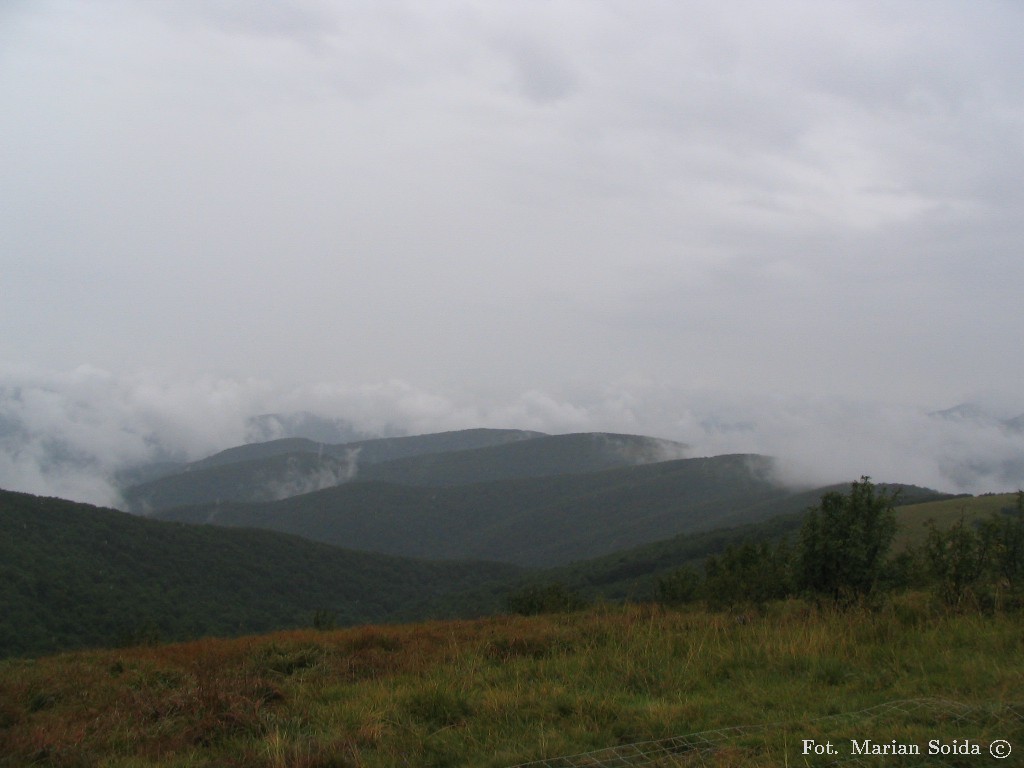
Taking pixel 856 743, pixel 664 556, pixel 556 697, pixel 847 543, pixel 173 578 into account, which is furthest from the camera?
pixel 664 556

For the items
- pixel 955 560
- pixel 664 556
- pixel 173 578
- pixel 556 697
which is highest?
pixel 955 560

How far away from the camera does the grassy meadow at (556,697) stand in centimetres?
519

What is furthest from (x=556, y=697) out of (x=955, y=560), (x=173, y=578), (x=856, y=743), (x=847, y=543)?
(x=173, y=578)

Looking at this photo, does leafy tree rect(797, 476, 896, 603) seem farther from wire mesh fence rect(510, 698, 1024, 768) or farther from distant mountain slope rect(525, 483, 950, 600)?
distant mountain slope rect(525, 483, 950, 600)

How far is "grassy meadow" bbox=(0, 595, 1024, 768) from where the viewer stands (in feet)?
17.0

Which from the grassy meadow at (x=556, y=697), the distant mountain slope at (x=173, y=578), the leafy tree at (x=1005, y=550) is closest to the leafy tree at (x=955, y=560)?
the leafy tree at (x=1005, y=550)

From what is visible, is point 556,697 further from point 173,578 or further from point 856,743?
point 173,578

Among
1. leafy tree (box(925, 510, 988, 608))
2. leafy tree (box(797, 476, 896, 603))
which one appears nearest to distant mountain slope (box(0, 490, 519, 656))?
leafy tree (box(797, 476, 896, 603))

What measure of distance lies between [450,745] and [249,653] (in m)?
5.59

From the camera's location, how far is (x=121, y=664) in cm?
1034

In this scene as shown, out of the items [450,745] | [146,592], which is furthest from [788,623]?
[146,592]

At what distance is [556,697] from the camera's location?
636cm

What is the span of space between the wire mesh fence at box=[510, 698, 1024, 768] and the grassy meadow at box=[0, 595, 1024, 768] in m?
0.02

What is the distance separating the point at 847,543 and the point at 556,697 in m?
7.35
